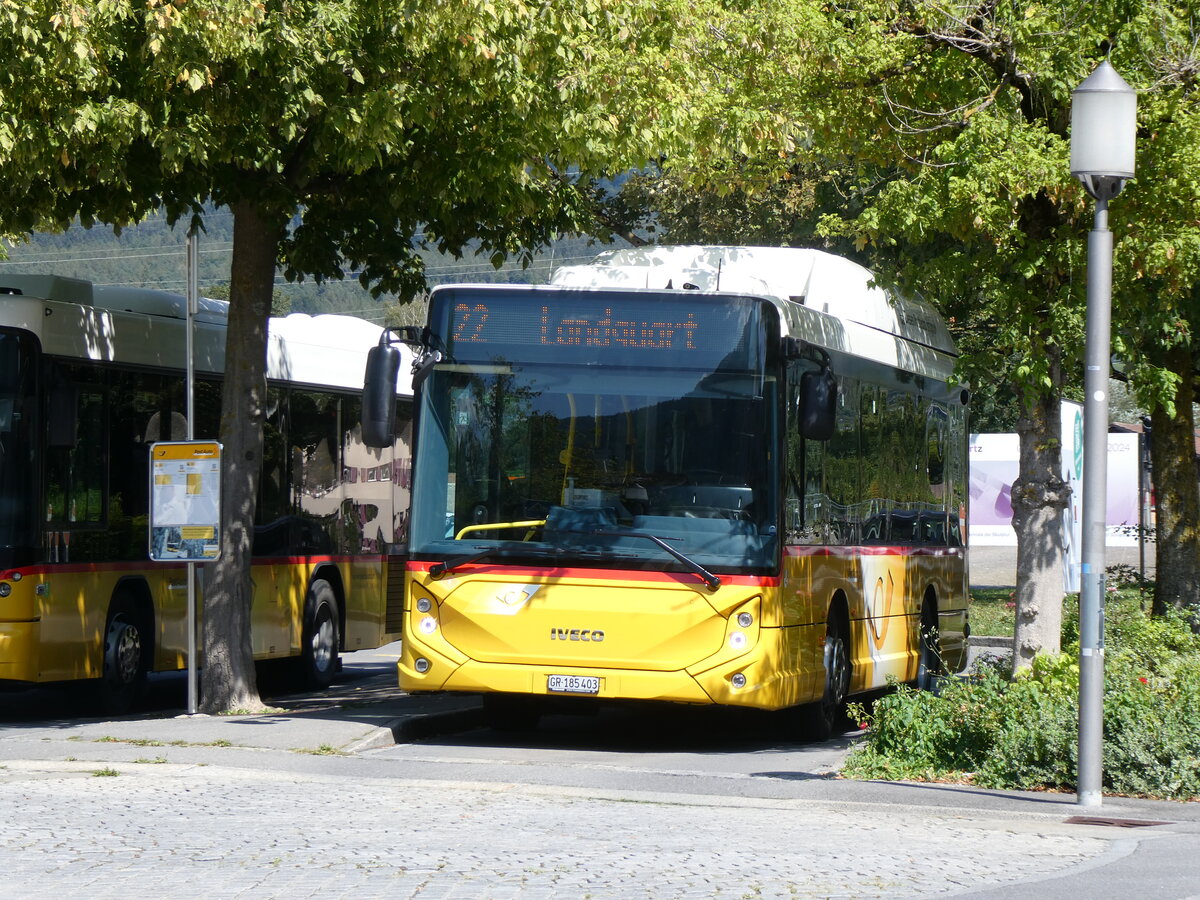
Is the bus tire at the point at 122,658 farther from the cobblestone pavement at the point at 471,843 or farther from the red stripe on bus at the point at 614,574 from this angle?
the cobblestone pavement at the point at 471,843

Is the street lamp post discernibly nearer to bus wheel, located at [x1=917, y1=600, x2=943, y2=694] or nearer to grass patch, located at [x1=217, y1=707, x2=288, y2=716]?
bus wheel, located at [x1=917, y1=600, x2=943, y2=694]

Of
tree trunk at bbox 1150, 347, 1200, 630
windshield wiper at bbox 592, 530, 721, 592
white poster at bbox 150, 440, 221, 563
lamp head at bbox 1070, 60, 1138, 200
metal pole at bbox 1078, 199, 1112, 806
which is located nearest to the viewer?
metal pole at bbox 1078, 199, 1112, 806

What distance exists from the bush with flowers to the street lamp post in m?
0.51

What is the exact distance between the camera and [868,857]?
855cm

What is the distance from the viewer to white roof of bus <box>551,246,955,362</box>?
14250mm

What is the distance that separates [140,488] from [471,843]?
Result: 8409 millimetres

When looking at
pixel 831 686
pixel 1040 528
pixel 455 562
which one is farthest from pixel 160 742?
pixel 1040 528

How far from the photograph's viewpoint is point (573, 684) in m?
13.0

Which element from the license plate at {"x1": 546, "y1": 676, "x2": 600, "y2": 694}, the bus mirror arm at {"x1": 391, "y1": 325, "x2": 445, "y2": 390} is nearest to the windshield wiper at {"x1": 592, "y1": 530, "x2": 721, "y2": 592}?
the license plate at {"x1": 546, "y1": 676, "x2": 600, "y2": 694}

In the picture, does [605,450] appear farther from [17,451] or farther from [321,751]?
[17,451]

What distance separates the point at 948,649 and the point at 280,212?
25.9 ft

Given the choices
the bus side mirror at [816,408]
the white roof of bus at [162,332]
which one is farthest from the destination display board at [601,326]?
the white roof of bus at [162,332]

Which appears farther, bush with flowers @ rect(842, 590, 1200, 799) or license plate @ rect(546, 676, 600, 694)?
license plate @ rect(546, 676, 600, 694)

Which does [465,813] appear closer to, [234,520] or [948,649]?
[234,520]
